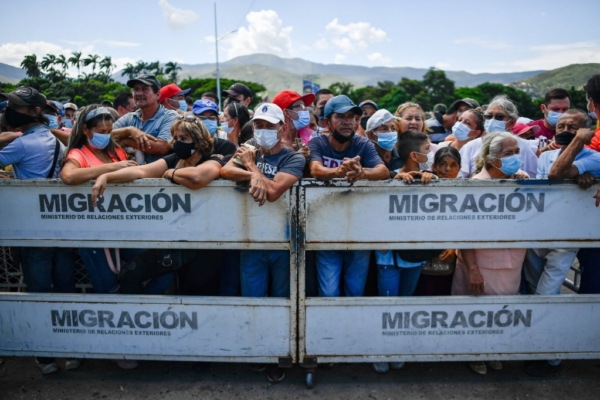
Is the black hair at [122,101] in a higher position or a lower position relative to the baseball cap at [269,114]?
higher

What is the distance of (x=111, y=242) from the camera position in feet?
10.1

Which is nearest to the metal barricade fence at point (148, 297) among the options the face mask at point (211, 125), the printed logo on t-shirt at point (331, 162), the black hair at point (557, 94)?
the printed logo on t-shirt at point (331, 162)

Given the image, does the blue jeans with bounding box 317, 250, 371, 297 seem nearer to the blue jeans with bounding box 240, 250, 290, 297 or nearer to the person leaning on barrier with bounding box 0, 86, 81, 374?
the blue jeans with bounding box 240, 250, 290, 297

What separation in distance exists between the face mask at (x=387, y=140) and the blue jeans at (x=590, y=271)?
179cm

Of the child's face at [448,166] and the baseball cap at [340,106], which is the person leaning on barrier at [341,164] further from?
the child's face at [448,166]

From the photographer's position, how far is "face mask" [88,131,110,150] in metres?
3.37

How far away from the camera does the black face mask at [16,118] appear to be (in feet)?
11.3

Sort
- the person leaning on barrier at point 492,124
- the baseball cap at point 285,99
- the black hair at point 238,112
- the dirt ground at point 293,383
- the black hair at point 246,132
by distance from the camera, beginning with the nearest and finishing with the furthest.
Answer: the dirt ground at point 293,383 → the person leaning on barrier at point 492,124 → the baseball cap at point 285,99 → the black hair at point 246,132 → the black hair at point 238,112

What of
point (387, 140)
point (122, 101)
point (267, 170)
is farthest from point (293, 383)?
point (122, 101)

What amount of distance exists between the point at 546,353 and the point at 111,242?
3.38m

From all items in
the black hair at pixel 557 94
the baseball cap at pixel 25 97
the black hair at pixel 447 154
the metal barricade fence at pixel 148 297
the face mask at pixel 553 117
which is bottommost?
the metal barricade fence at pixel 148 297

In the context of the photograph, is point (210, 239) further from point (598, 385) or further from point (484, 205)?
point (598, 385)

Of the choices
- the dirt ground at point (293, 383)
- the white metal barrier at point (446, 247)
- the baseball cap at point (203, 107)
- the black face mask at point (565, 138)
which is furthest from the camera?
the baseball cap at point (203, 107)

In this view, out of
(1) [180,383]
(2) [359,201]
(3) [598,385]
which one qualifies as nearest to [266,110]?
(2) [359,201]
